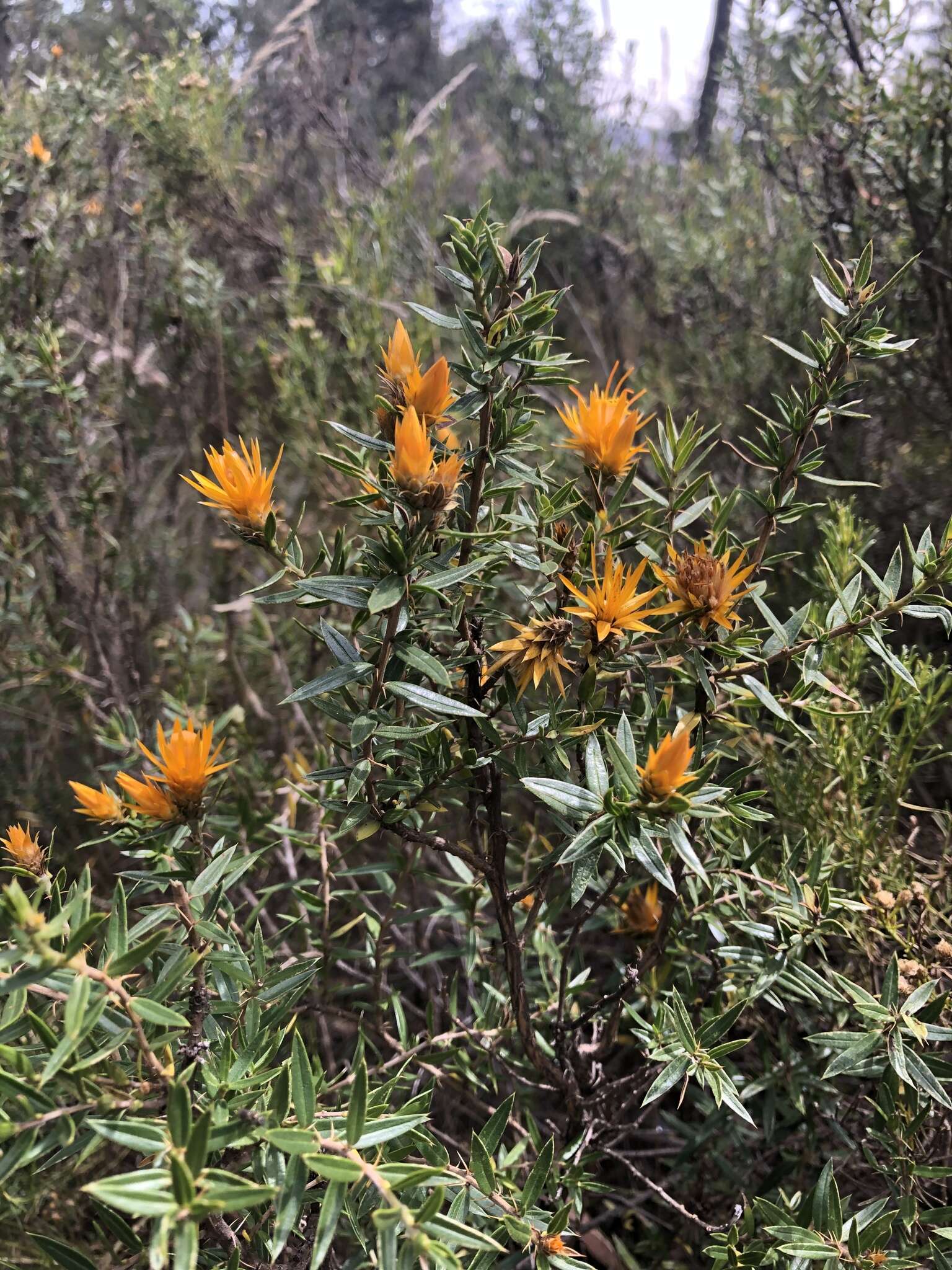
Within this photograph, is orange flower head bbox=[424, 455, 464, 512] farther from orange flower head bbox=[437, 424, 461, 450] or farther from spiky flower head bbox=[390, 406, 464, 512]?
orange flower head bbox=[437, 424, 461, 450]

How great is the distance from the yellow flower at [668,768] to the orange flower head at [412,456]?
1.02 ft

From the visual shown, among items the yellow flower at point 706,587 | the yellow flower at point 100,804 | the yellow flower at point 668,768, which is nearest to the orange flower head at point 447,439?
the yellow flower at point 706,587

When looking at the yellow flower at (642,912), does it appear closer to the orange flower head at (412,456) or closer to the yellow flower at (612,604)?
the yellow flower at (612,604)

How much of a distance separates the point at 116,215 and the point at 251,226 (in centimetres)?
62

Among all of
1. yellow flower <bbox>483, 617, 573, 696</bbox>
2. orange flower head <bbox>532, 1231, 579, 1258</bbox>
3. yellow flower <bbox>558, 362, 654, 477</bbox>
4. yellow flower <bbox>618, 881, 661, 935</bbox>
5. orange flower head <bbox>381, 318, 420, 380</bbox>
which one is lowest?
yellow flower <bbox>618, 881, 661, 935</bbox>

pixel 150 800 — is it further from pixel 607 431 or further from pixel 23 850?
pixel 607 431

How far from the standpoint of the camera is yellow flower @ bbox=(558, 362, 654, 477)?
0.89 m

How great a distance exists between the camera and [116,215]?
2.65 m

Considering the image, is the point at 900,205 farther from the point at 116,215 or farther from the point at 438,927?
the point at 116,215

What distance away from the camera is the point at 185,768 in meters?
0.85

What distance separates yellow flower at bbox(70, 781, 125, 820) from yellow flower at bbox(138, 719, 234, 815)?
4.0 inches

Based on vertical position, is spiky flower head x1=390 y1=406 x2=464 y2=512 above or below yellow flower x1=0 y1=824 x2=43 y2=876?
above

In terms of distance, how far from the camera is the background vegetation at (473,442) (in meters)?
1.16

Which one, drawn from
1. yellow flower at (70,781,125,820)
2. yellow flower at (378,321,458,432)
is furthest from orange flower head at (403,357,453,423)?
yellow flower at (70,781,125,820)
